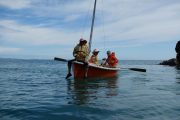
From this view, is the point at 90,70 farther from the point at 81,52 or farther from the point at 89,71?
the point at 81,52

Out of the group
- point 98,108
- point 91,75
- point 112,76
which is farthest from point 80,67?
point 98,108

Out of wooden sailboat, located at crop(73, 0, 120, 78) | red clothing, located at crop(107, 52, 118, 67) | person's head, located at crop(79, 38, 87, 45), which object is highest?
person's head, located at crop(79, 38, 87, 45)

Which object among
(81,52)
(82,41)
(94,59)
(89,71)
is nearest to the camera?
(82,41)

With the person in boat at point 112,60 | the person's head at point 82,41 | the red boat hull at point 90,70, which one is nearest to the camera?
the person's head at point 82,41

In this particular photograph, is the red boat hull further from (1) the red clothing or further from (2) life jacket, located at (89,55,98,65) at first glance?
(1) the red clothing

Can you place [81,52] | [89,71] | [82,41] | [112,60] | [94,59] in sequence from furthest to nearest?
[112,60] → [94,59] → [89,71] → [81,52] → [82,41]

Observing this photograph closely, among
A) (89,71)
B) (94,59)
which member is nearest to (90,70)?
(89,71)

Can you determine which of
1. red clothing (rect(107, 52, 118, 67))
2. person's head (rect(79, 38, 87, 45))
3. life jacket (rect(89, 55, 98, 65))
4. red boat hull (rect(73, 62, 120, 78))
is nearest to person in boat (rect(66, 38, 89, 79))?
person's head (rect(79, 38, 87, 45))

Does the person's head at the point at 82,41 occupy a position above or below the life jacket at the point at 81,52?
above

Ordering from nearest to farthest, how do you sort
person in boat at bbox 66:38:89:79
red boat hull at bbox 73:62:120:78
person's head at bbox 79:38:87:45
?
1. person's head at bbox 79:38:87:45
2. person in boat at bbox 66:38:89:79
3. red boat hull at bbox 73:62:120:78

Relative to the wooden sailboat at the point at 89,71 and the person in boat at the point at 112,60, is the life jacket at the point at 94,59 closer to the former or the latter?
the wooden sailboat at the point at 89,71

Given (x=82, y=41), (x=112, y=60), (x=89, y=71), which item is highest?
(x=82, y=41)

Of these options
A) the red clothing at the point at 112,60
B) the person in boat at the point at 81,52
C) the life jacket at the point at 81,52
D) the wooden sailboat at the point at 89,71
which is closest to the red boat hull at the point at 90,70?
the wooden sailboat at the point at 89,71

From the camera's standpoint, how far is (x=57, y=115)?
11.9m
